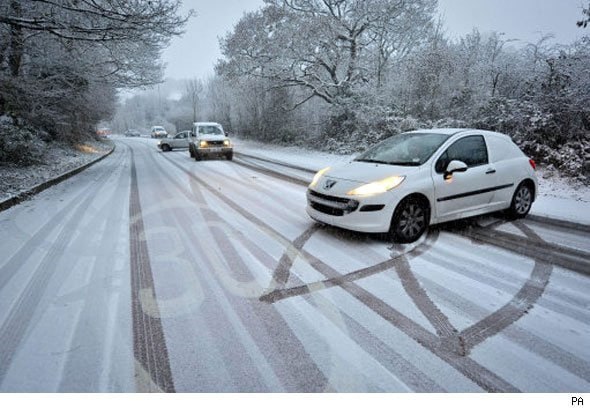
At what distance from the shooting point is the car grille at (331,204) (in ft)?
15.3

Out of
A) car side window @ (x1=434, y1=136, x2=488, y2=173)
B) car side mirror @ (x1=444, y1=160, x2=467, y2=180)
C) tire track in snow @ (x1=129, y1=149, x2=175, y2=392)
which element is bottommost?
tire track in snow @ (x1=129, y1=149, x2=175, y2=392)

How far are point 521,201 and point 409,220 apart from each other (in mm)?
2715

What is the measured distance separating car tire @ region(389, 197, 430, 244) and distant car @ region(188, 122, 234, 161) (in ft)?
44.0

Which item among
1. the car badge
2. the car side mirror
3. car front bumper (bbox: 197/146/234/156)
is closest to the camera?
the car side mirror

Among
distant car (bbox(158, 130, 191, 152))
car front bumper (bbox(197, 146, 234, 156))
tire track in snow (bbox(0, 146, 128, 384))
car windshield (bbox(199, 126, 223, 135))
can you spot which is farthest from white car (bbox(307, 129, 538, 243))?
distant car (bbox(158, 130, 191, 152))

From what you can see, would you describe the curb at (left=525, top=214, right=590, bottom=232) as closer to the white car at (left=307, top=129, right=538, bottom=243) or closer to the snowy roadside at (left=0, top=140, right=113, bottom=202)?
the white car at (left=307, top=129, right=538, bottom=243)

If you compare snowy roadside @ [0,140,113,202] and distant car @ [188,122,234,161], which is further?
distant car @ [188,122,234,161]

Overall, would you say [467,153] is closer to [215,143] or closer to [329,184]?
[329,184]

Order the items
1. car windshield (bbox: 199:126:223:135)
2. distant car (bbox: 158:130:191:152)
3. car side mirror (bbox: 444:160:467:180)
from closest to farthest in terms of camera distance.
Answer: car side mirror (bbox: 444:160:467:180) < car windshield (bbox: 199:126:223:135) < distant car (bbox: 158:130:191:152)

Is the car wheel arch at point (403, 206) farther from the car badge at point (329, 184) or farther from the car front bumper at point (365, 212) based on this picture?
the car badge at point (329, 184)

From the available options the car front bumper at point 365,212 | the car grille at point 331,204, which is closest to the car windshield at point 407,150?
the car front bumper at point 365,212

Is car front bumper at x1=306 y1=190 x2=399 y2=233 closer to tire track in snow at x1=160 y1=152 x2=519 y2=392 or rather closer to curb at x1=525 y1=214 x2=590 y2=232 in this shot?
tire track in snow at x1=160 y1=152 x2=519 y2=392

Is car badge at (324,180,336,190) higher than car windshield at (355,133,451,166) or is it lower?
lower

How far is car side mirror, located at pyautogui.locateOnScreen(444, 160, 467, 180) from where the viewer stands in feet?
15.9
